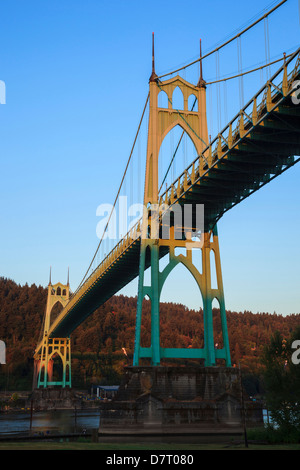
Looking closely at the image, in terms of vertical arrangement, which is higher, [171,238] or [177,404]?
[171,238]

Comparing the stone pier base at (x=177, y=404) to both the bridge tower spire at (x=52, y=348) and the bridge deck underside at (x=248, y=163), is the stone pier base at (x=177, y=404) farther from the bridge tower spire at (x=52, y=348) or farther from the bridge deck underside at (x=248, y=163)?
the bridge tower spire at (x=52, y=348)

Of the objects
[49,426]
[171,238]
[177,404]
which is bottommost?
[49,426]

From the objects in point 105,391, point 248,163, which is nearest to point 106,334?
point 105,391

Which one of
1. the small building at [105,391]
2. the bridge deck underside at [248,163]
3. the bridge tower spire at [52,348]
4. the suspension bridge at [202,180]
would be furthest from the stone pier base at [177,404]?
the small building at [105,391]

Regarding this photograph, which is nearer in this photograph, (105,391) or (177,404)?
(177,404)

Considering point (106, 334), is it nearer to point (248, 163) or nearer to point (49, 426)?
point (49, 426)
